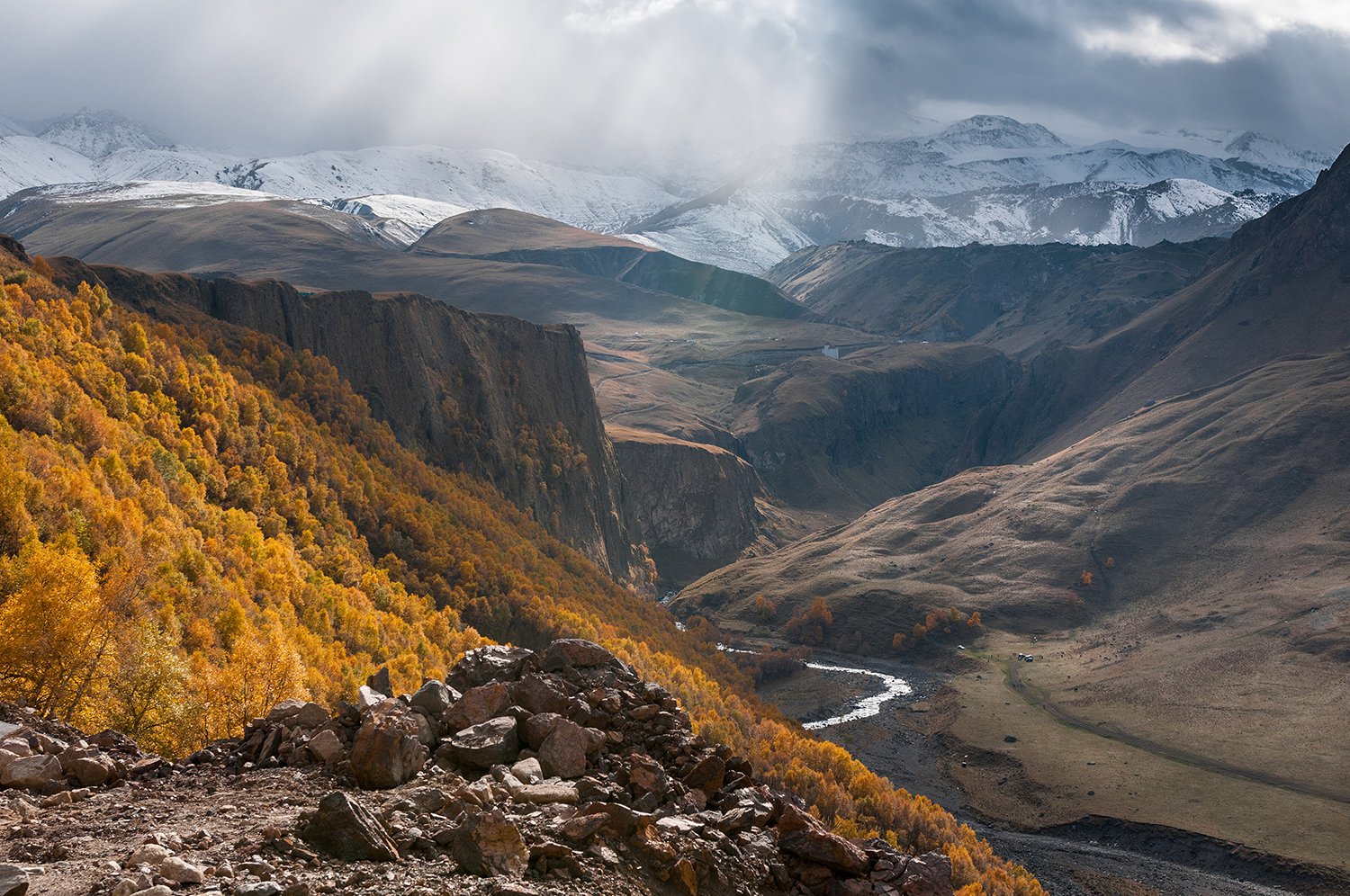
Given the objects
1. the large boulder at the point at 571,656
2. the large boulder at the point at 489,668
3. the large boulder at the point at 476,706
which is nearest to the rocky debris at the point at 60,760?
the large boulder at the point at 476,706

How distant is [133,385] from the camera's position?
274 ft

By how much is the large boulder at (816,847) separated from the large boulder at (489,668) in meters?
8.24

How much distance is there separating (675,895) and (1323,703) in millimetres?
→ 127553

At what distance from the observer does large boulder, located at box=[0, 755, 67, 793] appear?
2100cm

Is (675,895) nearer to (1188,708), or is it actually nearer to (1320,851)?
(1320,851)

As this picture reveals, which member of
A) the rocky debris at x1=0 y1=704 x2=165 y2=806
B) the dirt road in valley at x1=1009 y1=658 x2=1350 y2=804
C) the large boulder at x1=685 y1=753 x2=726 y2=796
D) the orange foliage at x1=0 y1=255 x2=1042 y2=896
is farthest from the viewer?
the dirt road in valley at x1=1009 y1=658 x2=1350 y2=804

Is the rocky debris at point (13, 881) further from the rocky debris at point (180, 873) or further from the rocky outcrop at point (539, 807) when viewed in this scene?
the rocky debris at point (180, 873)

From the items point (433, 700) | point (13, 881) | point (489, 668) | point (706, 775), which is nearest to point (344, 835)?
point (13, 881)

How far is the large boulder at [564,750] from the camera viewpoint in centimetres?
2420

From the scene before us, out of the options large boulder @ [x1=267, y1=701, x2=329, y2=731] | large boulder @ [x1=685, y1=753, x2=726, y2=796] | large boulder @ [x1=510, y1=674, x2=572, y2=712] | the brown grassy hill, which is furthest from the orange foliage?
the brown grassy hill

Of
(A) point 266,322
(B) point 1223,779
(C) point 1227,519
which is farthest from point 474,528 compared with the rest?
(C) point 1227,519

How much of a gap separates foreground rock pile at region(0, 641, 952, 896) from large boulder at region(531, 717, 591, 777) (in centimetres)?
4

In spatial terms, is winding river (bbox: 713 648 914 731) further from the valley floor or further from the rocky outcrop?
the rocky outcrop

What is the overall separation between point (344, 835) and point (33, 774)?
7048 millimetres
